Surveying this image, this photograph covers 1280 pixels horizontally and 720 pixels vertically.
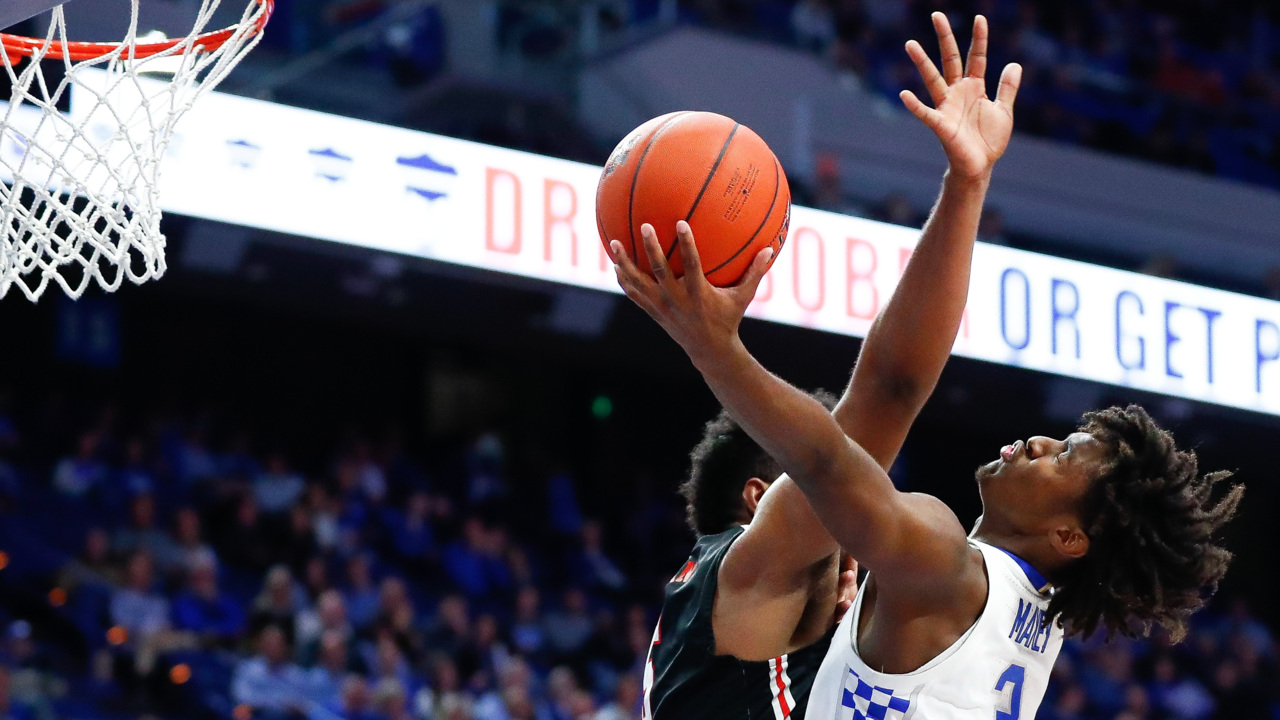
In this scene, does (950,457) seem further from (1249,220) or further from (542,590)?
(542,590)

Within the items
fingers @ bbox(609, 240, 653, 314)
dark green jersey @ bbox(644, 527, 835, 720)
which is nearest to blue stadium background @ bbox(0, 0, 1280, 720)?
dark green jersey @ bbox(644, 527, 835, 720)

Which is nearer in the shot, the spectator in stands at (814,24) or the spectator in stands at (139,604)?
the spectator in stands at (139,604)

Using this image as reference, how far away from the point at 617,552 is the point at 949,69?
30.4 ft

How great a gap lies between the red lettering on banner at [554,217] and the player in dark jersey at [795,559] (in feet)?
20.1

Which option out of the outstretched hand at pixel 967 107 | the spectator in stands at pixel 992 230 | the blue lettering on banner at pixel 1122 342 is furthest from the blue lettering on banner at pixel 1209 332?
the outstretched hand at pixel 967 107

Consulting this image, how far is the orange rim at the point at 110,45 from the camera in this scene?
3.51m

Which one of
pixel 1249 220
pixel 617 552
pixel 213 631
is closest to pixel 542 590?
pixel 617 552

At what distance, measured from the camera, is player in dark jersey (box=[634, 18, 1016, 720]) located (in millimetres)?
2184

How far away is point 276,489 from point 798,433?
298 inches

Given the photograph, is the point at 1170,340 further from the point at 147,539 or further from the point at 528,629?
the point at 147,539

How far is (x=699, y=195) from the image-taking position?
209cm

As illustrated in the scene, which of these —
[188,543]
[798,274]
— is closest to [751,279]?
[188,543]

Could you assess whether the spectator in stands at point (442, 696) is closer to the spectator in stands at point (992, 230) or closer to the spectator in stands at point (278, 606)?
the spectator in stands at point (278, 606)

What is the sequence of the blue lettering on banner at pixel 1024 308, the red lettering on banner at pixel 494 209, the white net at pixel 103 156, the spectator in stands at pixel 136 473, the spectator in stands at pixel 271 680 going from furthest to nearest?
1. the blue lettering on banner at pixel 1024 308
2. the spectator in stands at pixel 136 473
3. the red lettering on banner at pixel 494 209
4. the spectator in stands at pixel 271 680
5. the white net at pixel 103 156
